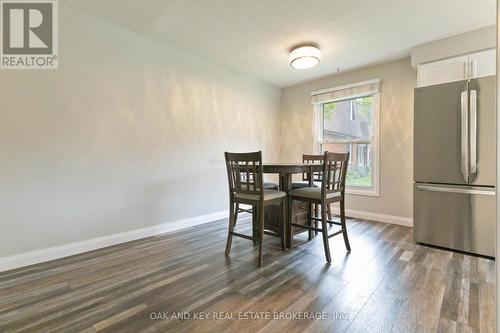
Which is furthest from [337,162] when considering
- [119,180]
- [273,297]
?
[119,180]

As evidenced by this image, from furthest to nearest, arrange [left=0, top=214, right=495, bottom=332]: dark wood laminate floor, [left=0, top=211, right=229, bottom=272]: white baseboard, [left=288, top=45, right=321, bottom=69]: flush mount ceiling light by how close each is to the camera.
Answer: [left=288, top=45, right=321, bottom=69]: flush mount ceiling light < [left=0, top=211, right=229, bottom=272]: white baseboard < [left=0, top=214, right=495, bottom=332]: dark wood laminate floor

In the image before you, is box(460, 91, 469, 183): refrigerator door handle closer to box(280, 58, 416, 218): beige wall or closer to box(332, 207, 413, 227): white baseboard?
box(280, 58, 416, 218): beige wall

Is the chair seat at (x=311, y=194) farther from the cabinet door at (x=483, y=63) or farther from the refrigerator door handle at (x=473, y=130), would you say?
the cabinet door at (x=483, y=63)

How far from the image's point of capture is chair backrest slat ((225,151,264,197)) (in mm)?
2107

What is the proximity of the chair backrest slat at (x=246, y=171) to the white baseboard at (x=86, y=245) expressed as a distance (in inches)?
50.5

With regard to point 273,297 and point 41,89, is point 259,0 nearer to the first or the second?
point 41,89

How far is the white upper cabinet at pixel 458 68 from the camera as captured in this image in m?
2.63

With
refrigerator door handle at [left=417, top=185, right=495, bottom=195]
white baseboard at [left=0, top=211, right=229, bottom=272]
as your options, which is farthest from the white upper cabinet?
white baseboard at [left=0, top=211, right=229, bottom=272]

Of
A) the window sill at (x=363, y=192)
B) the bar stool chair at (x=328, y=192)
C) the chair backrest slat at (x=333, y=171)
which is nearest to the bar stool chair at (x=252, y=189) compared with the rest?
the bar stool chair at (x=328, y=192)

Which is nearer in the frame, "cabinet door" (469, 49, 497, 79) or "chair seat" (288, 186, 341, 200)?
"chair seat" (288, 186, 341, 200)

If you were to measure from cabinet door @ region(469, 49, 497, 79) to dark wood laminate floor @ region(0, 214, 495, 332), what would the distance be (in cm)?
199

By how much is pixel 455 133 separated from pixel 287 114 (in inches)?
111

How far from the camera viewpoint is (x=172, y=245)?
8.59 ft

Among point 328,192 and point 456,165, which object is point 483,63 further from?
point 328,192
